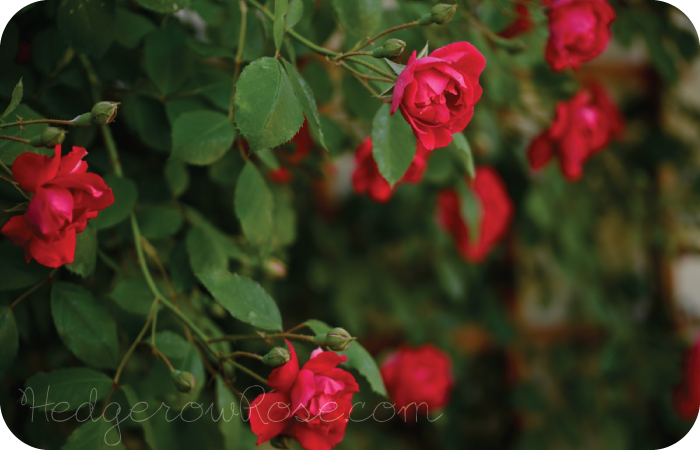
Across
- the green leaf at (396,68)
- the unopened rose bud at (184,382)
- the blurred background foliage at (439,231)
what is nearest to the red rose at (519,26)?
the blurred background foliage at (439,231)

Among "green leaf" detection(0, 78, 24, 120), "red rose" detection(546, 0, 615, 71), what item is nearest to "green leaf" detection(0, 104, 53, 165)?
"green leaf" detection(0, 78, 24, 120)

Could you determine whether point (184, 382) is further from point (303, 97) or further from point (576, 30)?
point (576, 30)

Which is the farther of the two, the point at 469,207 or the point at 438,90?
the point at 469,207

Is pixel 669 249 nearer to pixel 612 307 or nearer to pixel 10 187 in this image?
pixel 612 307

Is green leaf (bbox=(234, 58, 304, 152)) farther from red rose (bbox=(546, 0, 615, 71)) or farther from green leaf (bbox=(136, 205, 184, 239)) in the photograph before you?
red rose (bbox=(546, 0, 615, 71))

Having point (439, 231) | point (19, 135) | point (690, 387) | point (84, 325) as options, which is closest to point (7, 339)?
point (84, 325)

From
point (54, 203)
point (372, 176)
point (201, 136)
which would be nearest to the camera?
point (54, 203)

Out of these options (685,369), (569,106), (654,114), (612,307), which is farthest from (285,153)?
(654,114)

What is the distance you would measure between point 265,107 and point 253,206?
0.45ft

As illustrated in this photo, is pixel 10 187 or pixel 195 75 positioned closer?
pixel 10 187

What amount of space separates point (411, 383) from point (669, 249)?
0.74 meters

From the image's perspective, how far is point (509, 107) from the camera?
2.68 ft

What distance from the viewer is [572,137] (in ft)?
1.94

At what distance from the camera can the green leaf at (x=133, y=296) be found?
0.39 m
